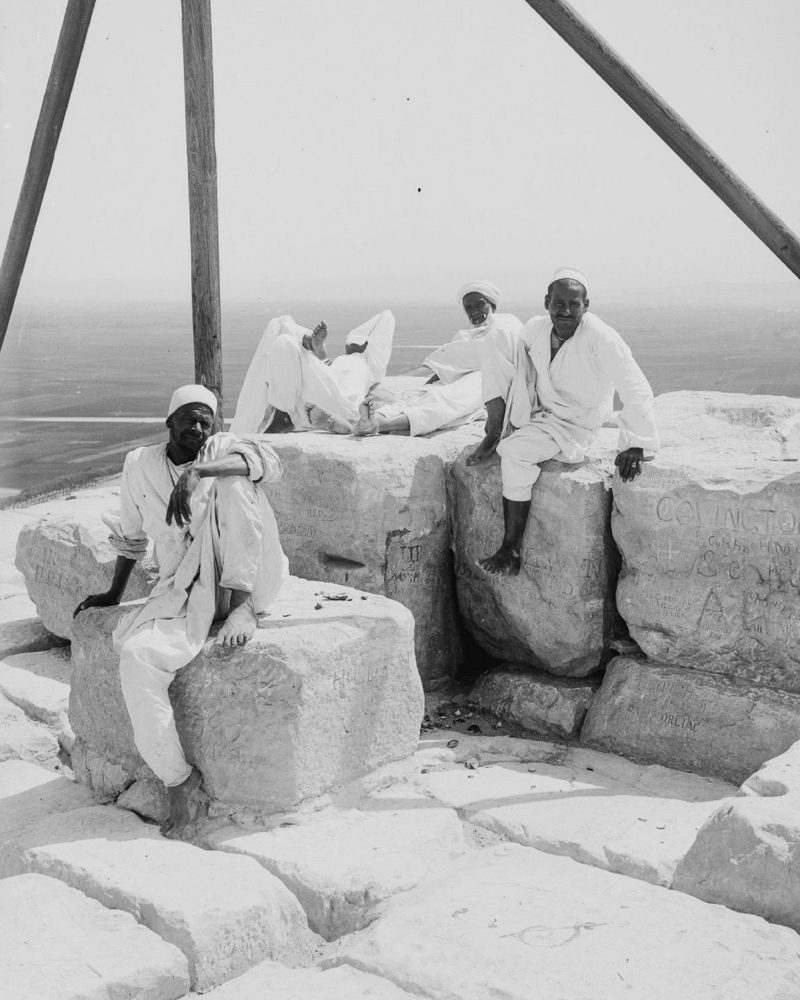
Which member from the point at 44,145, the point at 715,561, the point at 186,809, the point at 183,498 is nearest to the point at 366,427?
the point at 715,561

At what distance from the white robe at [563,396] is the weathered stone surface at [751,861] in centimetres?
252

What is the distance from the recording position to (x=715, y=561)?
239 inches

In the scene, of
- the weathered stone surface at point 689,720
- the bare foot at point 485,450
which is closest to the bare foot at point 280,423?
the bare foot at point 485,450

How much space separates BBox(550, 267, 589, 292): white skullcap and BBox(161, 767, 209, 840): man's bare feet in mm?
3346

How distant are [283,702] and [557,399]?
2.76 m

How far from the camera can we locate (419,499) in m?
6.83

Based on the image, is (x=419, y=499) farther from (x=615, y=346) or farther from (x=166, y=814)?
(x=166, y=814)

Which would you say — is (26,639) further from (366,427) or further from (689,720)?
(689,720)

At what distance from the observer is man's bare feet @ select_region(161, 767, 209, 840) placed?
4.64 metres

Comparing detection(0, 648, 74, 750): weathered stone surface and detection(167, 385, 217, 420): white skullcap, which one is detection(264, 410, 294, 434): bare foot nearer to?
detection(0, 648, 74, 750): weathered stone surface

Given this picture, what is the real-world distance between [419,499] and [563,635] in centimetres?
118

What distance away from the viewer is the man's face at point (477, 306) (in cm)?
812

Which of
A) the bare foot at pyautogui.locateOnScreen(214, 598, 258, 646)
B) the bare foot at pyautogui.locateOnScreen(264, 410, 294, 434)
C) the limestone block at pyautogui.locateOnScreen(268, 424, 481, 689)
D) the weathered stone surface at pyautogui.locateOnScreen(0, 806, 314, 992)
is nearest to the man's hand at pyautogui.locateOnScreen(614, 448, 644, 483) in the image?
the limestone block at pyautogui.locateOnScreen(268, 424, 481, 689)

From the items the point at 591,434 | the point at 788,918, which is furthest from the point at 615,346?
the point at 788,918
